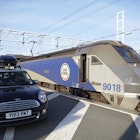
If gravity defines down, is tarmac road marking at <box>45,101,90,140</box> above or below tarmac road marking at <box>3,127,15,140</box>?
above

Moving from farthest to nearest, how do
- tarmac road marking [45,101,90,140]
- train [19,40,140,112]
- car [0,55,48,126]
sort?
train [19,40,140,112], car [0,55,48,126], tarmac road marking [45,101,90,140]

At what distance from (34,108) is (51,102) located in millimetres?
3416

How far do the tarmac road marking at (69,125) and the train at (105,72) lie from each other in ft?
5.70

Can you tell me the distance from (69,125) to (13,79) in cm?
268

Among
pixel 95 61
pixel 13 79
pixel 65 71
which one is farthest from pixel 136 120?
pixel 65 71

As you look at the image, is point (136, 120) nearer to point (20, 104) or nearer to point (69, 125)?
point (69, 125)

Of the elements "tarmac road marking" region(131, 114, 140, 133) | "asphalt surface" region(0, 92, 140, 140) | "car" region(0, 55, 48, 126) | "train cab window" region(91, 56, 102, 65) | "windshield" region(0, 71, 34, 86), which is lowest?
"asphalt surface" region(0, 92, 140, 140)

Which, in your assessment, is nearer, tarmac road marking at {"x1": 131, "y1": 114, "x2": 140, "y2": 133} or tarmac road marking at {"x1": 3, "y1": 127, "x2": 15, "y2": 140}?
tarmac road marking at {"x1": 3, "y1": 127, "x2": 15, "y2": 140}

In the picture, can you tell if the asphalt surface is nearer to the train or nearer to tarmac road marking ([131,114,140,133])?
tarmac road marking ([131,114,140,133])

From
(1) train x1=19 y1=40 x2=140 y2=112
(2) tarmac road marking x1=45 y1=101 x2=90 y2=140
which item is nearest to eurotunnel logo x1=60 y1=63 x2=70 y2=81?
(1) train x1=19 y1=40 x2=140 y2=112

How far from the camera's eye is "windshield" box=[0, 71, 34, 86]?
25.7 feet

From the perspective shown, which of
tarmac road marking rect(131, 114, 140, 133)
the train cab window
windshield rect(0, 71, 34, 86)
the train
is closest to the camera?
tarmac road marking rect(131, 114, 140, 133)

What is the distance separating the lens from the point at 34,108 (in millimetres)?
6469

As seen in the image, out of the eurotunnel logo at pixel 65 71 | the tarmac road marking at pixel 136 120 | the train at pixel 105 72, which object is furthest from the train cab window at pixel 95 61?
the tarmac road marking at pixel 136 120
